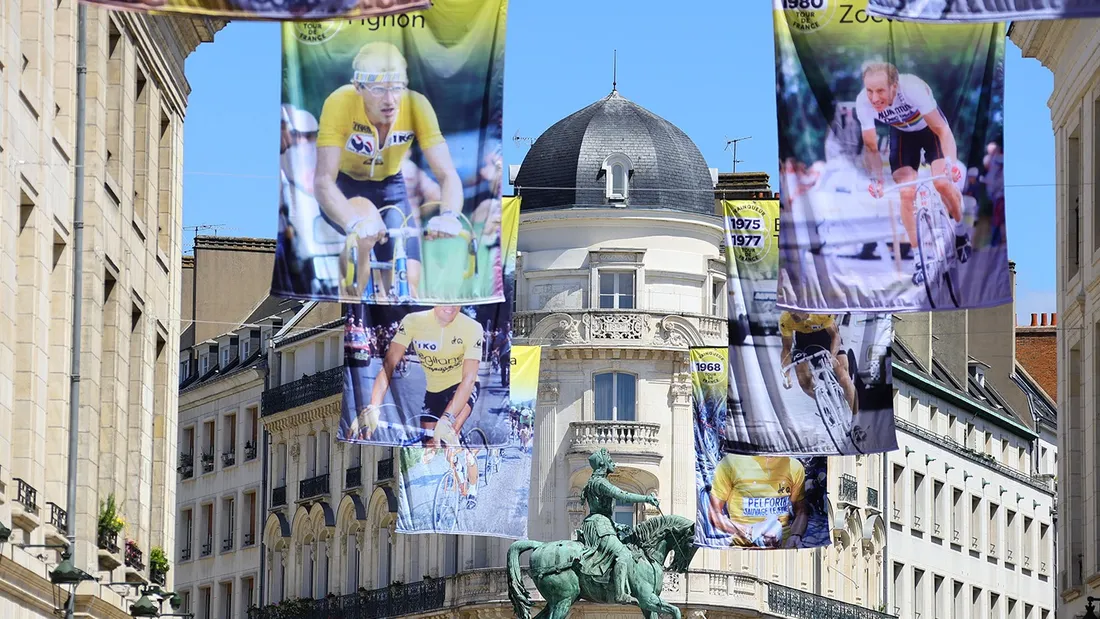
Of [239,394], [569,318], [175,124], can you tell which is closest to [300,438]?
[239,394]

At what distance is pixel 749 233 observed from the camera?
54125 mm

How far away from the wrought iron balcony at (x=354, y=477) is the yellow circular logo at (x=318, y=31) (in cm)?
5990

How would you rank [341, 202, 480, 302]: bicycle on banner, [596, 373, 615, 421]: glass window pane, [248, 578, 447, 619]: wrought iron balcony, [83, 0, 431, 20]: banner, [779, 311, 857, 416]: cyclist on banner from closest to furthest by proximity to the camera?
1. [83, 0, 431, 20]: banner
2. [341, 202, 480, 302]: bicycle on banner
3. [779, 311, 857, 416]: cyclist on banner
4. [596, 373, 615, 421]: glass window pane
5. [248, 578, 447, 619]: wrought iron balcony

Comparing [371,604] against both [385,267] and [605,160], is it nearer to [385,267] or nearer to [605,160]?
[605,160]

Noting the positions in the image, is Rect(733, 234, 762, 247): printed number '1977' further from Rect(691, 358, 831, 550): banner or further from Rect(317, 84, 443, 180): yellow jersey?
Rect(317, 84, 443, 180): yellow jersey

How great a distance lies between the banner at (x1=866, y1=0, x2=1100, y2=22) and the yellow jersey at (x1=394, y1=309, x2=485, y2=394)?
32.1 feet

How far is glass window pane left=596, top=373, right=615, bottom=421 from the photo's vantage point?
290 feet

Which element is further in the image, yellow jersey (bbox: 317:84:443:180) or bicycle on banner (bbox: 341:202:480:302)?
yellow jersey (bbox: 317:84:443:180)

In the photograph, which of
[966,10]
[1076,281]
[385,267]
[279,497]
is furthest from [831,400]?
[279,497]

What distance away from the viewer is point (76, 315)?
4181 cm

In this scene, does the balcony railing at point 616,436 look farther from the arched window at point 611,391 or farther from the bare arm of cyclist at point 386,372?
the bare arm of cyclist at point 386,372

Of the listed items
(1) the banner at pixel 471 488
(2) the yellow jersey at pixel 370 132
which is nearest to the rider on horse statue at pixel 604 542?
(2) the yellow jersey at pixel 370 132

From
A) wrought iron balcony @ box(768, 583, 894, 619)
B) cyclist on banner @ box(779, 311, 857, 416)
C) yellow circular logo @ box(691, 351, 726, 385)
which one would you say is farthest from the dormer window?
cyclist on banner @ box(779, 311, 857, 416)

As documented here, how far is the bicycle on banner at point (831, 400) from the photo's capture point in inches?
1881
